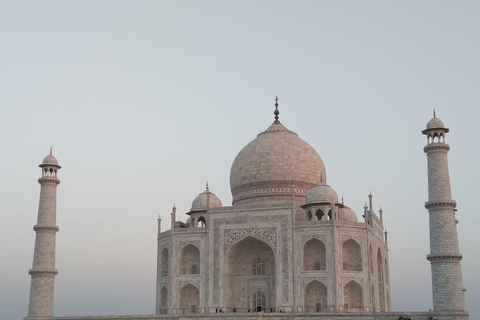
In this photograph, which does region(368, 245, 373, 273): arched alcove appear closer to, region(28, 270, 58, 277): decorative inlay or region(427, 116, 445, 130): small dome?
region(427, 116, 445, 130): small dome

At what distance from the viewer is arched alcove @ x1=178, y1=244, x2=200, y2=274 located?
1236 inches

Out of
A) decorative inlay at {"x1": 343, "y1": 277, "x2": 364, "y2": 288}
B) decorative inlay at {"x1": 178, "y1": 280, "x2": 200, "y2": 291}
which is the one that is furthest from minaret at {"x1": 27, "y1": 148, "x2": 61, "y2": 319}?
decorative inlay at {"x1": 343, "y1": 277, "x2": 364, "y2": 288}

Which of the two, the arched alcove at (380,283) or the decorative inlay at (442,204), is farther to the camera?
the arched alcove at (380,283)

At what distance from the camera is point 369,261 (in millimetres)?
30219

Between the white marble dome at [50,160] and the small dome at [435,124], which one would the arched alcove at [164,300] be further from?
the small dome at [435,124]

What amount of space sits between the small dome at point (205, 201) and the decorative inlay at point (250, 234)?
2038 millimetres

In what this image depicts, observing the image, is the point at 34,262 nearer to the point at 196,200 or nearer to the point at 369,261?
the point at 196,200

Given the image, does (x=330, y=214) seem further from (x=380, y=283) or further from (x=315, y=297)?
(x=380, y=283)

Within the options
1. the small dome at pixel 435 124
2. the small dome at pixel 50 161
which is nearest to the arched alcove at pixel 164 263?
the small dome at pixel 50 161

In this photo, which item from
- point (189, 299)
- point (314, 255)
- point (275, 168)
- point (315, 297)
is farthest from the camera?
point (275, 168)

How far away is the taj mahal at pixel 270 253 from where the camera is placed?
28.9m

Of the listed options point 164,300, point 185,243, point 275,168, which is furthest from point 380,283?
point 164,300

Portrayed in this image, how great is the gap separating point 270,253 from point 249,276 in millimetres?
1412

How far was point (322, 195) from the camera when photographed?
3077 cm
